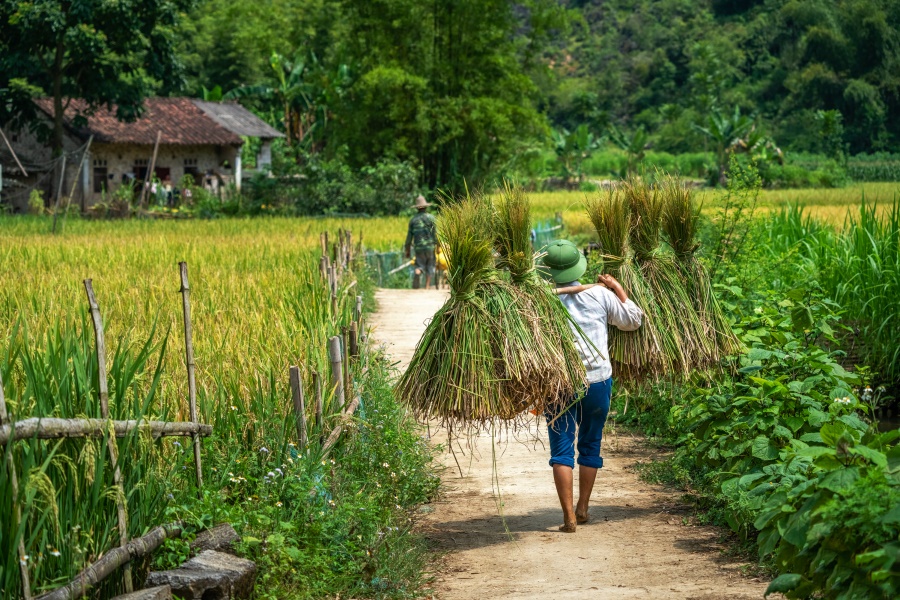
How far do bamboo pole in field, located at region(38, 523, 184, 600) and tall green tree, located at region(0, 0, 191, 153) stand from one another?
22613 millimetres

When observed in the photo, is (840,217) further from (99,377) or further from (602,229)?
(99,377)

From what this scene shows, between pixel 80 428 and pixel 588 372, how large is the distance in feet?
7.68

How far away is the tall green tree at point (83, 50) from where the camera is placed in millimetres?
24500

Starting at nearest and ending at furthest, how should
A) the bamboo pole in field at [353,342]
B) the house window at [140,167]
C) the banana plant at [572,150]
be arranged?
1. the bamboo pole in field at [353,342]
2. the house window at [140,167]
3. the banana plant at [572,150]

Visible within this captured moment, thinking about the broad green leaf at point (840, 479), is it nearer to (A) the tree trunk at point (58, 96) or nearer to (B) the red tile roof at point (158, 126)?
(A) the tree trunk at point (58, 96)

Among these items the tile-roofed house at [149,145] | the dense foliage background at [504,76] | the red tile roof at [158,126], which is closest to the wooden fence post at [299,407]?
the dense foliage background at [504,76]

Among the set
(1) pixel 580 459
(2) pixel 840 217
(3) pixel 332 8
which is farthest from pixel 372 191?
(1) pixel 580 459

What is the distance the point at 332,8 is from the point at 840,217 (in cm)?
2566

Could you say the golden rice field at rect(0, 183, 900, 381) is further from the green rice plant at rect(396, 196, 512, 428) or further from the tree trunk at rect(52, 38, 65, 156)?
the tree trunk at rect(52, 38, 65, 156)

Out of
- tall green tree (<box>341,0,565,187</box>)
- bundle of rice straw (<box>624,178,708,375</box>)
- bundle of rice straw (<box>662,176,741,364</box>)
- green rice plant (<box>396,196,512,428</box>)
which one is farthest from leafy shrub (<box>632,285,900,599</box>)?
tall green tree (<box>341,0,565,187</box>)

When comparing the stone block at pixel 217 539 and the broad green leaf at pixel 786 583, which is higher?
the broad green leaf at pixel 786 583

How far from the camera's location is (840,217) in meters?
18.2

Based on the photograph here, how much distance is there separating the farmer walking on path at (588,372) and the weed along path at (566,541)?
0.16m

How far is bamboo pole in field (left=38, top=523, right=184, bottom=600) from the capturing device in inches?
130
